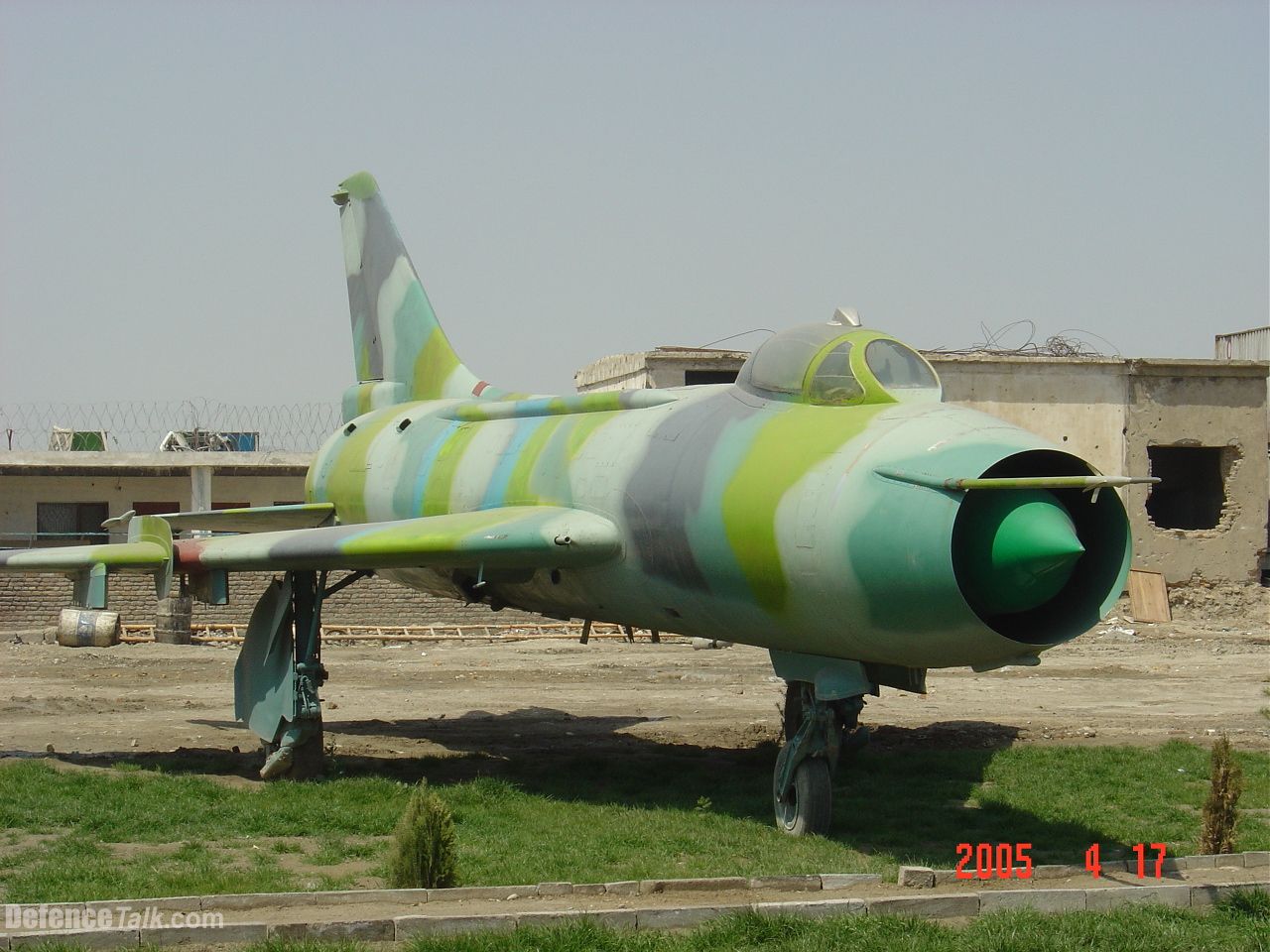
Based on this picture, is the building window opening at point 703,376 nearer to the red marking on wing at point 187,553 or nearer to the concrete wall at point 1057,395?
the concrete wall at point 1057,395

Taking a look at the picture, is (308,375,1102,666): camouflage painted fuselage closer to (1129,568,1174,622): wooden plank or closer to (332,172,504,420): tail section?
(332,172,504,420): tail section

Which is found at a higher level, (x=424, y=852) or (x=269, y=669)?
(x=269, y=669)

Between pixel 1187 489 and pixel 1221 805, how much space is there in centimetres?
2986

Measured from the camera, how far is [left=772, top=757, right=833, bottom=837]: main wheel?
11.4 meters

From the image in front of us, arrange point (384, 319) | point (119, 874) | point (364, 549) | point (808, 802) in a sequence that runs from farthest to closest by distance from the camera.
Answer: point (384, 319), point (364, 549), point (808, 802), point (119, 874)

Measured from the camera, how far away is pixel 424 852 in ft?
29.8

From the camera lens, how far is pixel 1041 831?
38.5 feet

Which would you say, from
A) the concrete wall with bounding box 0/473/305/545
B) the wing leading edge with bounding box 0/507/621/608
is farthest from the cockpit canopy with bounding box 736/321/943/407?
the concrete wall with bounding box 0/473/305/545

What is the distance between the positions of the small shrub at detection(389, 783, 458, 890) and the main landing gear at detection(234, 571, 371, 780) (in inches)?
217

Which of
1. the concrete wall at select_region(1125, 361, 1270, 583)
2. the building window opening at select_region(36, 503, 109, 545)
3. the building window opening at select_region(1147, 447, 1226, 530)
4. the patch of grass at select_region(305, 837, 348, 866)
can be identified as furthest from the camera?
the building window opening at select_region(36, 503, 109, 545)

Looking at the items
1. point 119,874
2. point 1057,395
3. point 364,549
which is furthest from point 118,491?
point 119,874

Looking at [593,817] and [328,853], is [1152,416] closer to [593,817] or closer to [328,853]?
[593,817]

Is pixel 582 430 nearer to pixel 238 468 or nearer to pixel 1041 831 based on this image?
pixel 1041 831

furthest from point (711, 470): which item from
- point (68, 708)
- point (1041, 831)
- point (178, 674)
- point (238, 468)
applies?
point (238, 468)
